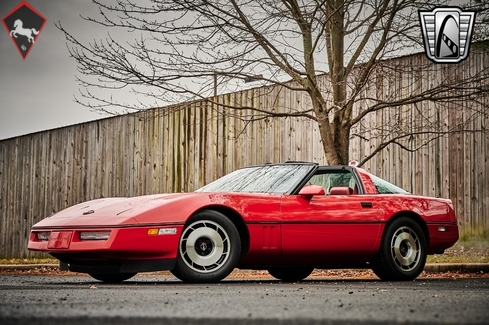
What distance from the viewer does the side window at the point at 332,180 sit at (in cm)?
903

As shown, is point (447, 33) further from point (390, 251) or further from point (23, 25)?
point (23, 25)

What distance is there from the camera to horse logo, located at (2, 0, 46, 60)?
48.5ft

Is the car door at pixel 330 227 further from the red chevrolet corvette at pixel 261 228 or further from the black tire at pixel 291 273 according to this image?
the black tire at pixel 291 273

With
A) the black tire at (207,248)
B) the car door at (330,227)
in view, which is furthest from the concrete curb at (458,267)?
the black tire at (207,248)

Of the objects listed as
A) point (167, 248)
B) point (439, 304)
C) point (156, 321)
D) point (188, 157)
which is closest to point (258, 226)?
point (167, 248)

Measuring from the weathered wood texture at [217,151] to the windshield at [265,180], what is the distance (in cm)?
353

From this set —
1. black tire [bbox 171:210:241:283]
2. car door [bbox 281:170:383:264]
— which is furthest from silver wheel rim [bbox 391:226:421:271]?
black tire [bbox 171:210:241:283]

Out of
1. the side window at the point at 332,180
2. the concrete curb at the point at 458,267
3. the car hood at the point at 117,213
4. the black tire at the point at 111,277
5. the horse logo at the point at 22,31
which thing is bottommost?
the concrete curb at the point at 458,267

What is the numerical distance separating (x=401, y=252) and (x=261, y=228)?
194 cm

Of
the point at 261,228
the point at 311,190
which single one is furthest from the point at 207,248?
the point at 311,190

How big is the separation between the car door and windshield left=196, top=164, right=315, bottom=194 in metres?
0.27

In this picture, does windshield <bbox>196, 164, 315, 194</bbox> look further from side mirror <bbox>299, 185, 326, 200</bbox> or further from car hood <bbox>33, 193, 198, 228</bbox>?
car hood <bbox>33, 193, 198, 228</bbox>

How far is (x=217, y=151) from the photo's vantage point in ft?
50.3

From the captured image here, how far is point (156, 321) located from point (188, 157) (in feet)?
39.1
